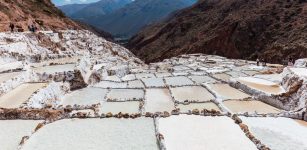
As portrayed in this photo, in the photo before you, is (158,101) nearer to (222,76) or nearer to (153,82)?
(153,82)

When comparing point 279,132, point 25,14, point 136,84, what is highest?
point 25,14

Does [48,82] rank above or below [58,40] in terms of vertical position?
below

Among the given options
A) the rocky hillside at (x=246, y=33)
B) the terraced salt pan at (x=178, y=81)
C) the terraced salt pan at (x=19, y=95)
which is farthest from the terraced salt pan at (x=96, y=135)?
the rocky hillside at (x=246, y=33)

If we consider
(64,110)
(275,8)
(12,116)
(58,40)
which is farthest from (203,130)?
(275,8)

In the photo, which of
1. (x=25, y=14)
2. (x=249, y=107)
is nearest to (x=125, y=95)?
(x=249, y=107)

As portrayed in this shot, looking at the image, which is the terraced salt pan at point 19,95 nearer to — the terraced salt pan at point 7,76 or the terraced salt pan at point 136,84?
the terraced salt pan at point 7,76

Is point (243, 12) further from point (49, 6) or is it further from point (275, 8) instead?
point (49, 6)
